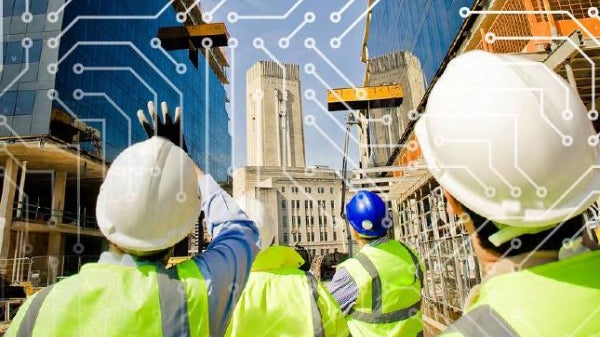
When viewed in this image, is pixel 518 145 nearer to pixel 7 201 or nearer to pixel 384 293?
pixel 384 293

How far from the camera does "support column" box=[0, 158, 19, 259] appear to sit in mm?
15664

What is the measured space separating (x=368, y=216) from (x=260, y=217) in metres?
0.89

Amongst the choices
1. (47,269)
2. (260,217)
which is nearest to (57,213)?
(47,269)

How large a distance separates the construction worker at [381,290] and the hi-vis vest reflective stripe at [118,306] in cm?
135

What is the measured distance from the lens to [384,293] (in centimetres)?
239

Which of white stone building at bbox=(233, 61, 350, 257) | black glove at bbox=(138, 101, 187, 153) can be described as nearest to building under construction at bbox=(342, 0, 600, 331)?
black glove at bbox=(138, 101, 187, 153)

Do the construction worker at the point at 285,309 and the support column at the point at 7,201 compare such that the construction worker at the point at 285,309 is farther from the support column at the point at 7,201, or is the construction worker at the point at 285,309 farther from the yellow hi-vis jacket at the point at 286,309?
the support column at the point at 7,201

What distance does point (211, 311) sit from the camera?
1.21 m

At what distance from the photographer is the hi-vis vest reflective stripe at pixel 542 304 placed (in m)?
0.73

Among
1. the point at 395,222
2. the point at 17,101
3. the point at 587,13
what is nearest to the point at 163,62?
the point at 17,101

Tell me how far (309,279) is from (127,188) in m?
1.11

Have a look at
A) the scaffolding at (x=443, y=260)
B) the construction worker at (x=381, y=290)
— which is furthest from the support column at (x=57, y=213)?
the construction worker at (x=381, y=290)

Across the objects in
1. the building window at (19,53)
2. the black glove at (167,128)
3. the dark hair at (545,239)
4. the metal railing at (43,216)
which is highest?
the building window at (19,53)

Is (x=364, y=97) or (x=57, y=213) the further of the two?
(x=57, y=213)
